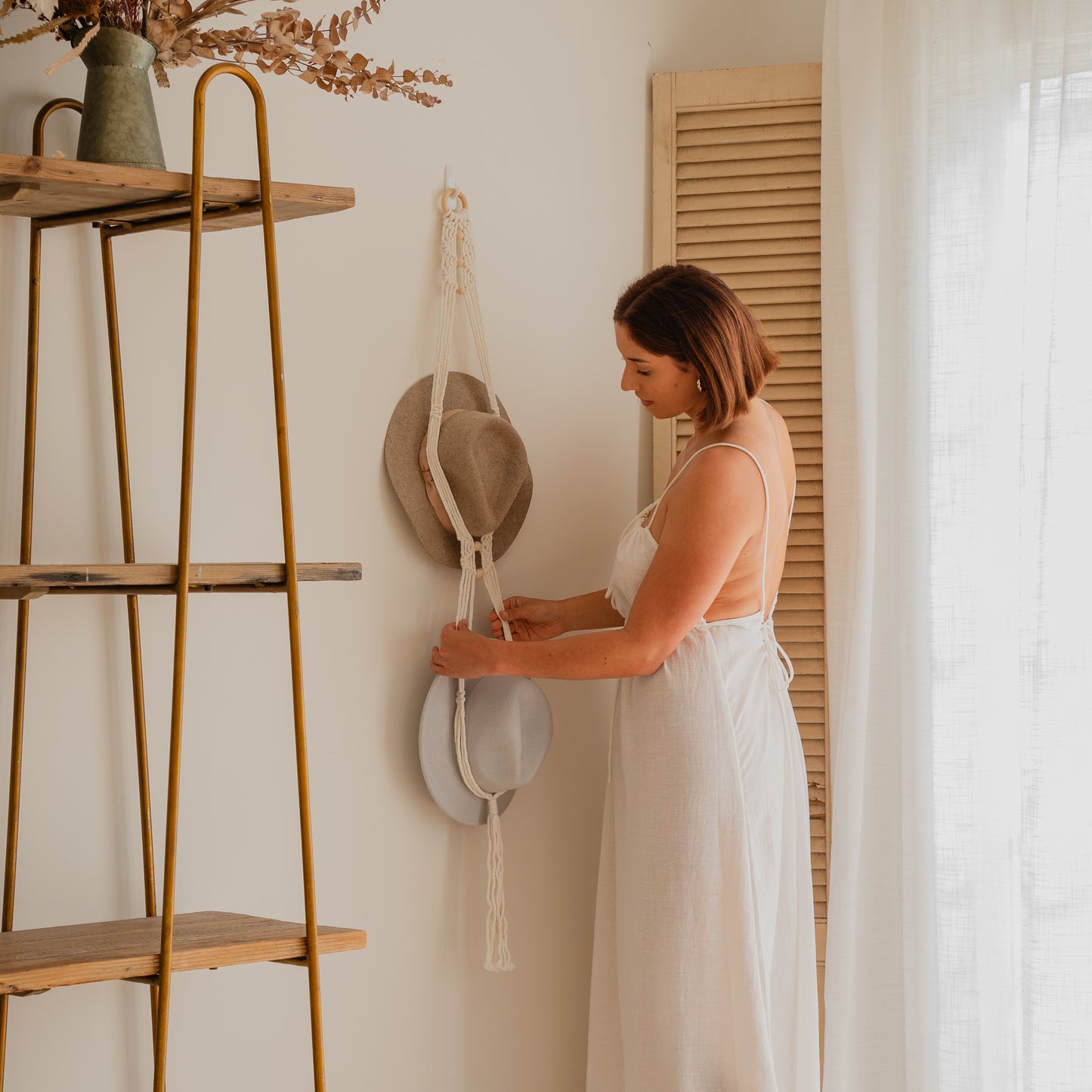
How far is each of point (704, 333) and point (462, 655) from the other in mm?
559

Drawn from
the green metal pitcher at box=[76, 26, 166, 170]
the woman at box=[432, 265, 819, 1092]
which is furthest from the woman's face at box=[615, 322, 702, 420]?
the green metal pitcher at box=[76, 26, 166, 170]

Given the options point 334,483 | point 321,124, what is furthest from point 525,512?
point 321,124

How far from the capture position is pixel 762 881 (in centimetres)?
162

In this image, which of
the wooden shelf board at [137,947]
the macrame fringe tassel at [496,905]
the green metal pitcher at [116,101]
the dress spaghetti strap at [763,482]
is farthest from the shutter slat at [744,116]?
the wooden shelf board at [137,947]

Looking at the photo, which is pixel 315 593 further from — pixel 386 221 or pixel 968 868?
pixel 968 868

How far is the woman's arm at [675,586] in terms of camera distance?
156 cm

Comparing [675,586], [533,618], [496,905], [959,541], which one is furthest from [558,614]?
[959,541]

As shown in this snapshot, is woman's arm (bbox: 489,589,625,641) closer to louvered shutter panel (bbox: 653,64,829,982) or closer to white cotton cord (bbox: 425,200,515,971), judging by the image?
white cotton cord (bbox: 425,200,515,971)

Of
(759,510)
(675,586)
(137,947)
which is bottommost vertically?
(137,947)

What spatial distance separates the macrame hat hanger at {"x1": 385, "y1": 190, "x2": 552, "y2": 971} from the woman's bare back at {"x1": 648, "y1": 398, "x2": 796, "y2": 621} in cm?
26

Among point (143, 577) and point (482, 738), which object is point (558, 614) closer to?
point (482, 738)

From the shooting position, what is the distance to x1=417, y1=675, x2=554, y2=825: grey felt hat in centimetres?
168

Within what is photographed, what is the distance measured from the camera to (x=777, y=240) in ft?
6.45

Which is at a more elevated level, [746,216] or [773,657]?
[746,216]
